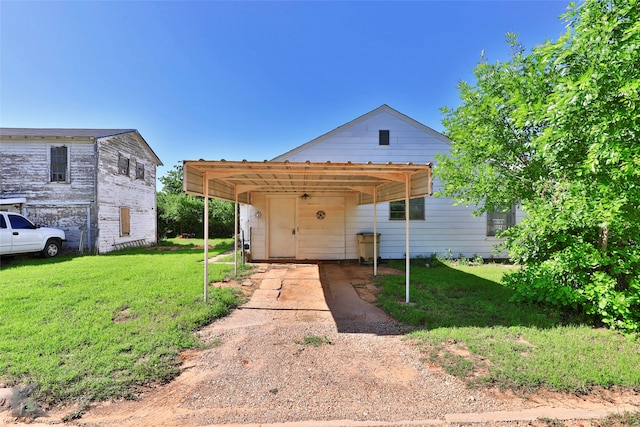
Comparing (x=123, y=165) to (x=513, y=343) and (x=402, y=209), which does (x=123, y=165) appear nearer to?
(x=402, y=209)

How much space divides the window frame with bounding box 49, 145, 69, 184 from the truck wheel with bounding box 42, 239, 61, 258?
9.00 feet

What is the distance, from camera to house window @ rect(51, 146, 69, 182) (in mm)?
11062

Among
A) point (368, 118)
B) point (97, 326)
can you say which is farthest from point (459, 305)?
point (368, 118)

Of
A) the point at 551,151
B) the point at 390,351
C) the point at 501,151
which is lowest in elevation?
the point at 390,351


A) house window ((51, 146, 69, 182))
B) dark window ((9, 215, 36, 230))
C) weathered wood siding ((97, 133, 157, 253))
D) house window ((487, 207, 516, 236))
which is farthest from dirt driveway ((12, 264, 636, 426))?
house window ((51, 146, 69, 182))

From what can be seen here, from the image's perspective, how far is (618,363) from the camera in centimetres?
285

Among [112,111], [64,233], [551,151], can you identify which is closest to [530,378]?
[551,151]

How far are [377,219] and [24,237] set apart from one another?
11804 millimetres

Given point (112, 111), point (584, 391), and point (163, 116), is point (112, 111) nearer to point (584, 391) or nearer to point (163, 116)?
point (163, 116)

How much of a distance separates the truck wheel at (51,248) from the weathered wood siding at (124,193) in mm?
1269

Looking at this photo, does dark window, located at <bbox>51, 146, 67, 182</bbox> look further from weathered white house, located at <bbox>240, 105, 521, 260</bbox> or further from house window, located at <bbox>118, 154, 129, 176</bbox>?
weathered white house, located at <bbox>240, 105, 521, 260</bbox>

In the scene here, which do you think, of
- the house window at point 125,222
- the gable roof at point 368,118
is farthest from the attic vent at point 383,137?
the house window at point 125,222

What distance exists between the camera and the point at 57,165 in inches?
438

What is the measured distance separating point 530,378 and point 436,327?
1371mm
